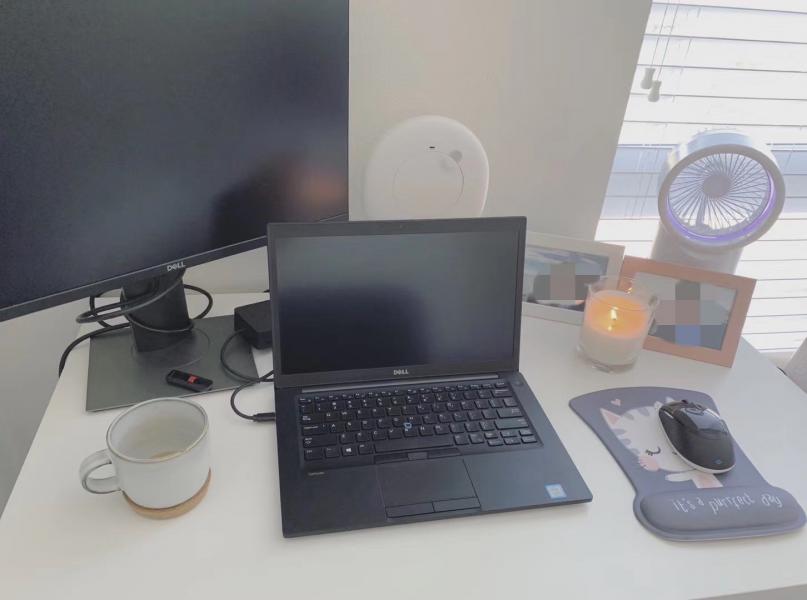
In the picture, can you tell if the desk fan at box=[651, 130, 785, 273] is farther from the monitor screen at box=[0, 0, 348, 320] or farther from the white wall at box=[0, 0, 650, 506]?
the monitor screen at box=[0, 0, 348, 320]

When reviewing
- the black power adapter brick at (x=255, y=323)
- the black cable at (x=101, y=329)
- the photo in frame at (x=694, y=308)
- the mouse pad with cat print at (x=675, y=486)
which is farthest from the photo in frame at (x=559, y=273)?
the black cable at (x=101, y=329)

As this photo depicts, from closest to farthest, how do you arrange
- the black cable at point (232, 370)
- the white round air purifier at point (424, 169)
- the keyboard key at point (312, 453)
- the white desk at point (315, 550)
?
the white desk at point (315, 550) → the keyboard key at point (312, 453) → the black cable at point (232, 370) → the white round air purifier at point (424, 169)

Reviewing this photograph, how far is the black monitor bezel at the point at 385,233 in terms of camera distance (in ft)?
2.25

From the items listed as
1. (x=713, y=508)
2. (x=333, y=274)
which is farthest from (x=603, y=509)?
(x=333, y=274)

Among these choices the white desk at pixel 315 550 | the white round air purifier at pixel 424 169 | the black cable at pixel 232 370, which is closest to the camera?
the white desk at pixel 315 550

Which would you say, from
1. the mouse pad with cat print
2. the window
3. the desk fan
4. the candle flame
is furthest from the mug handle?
the window

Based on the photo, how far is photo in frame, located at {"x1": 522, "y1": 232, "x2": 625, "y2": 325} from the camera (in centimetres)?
92

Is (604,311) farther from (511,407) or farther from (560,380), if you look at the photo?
(511,407)

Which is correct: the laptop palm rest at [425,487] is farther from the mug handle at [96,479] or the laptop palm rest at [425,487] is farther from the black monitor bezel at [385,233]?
the mug handle at [96,479]

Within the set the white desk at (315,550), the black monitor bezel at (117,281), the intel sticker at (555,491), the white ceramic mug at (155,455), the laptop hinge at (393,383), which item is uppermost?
the black monitor bezel at (117,281)

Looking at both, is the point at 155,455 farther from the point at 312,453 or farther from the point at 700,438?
the point at 700,438

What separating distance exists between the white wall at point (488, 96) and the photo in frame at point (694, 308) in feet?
0.78

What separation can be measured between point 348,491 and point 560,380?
0.36 metres

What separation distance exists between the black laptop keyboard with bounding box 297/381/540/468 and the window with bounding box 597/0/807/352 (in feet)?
1.94
